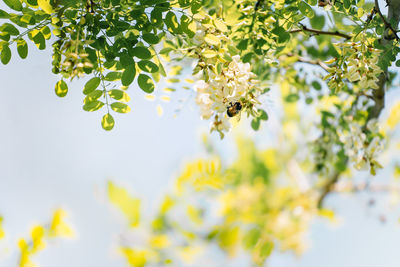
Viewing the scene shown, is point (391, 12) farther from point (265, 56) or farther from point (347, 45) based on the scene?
point (265, 56)

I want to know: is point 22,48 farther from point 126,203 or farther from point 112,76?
point 126,203

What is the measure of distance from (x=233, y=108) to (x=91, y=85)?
212 mm

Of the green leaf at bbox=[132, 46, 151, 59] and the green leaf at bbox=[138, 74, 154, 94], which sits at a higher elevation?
the green leaf at bbox=[132, 46, 151, 59]

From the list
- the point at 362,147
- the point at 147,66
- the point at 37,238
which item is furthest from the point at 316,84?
the point at 37,238

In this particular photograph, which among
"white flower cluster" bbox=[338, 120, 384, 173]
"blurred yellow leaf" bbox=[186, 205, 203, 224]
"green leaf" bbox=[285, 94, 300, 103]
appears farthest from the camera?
"blurred yellow leaf" bbox=[186, 205, 203, 224]

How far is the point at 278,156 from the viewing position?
6.72 ft

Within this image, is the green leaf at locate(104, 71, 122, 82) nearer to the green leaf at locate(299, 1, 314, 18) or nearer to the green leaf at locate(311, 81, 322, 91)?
the green leaf at locate(299, 1, 314, 18)

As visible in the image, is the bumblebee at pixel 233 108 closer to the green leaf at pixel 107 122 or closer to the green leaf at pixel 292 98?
the green leaf at pixel 107 122

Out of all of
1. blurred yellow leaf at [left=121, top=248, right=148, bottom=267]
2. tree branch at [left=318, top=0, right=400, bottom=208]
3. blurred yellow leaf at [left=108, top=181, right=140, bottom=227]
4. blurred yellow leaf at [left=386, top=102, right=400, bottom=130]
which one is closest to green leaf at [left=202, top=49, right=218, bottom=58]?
tree branch at [left=318, top=0, right=400, bottom=208]

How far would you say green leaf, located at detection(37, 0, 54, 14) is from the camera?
52 centimetres

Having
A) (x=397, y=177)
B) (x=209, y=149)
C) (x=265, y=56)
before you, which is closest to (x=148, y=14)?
(x=265, y=56)

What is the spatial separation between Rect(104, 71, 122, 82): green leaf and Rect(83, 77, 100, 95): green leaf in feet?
0.05

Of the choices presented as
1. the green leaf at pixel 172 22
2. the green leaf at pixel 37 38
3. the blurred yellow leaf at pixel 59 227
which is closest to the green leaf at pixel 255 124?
the green leaf at pixel 172 22

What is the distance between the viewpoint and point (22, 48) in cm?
59
